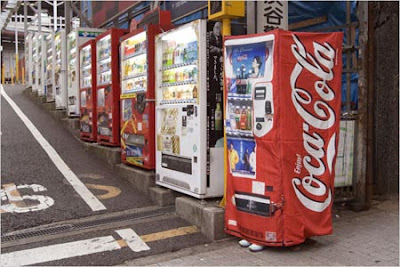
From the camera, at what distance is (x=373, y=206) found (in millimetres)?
6191

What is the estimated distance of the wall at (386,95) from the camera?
6395mm

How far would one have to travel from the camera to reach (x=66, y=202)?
587 centimetres

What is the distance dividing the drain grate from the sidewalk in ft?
3.89

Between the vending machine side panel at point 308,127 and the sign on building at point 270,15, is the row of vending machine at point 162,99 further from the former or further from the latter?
the vending machine side panel at point 308,127

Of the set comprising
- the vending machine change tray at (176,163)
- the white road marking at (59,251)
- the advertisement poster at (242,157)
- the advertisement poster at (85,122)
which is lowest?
the white road marking at (59,251)

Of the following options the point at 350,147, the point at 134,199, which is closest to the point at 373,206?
the point at 350,147

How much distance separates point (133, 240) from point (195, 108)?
5.52ft

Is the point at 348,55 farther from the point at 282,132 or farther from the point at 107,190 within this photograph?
the point at 107,190

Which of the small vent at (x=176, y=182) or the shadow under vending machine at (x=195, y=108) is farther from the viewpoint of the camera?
the small vent at (x=176, y=182)

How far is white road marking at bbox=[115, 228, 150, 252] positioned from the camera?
4.51 meters

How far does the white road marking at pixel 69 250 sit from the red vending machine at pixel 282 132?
1.11 metres

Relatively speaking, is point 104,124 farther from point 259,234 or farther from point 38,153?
point 259,234

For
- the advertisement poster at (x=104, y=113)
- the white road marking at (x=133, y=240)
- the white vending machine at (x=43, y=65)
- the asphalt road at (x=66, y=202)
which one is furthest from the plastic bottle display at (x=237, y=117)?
the white vending machine at (x=43, y=65)

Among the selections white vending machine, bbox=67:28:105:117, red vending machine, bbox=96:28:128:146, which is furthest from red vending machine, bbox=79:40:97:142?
white vending machine, bbox=67:28:105:117
